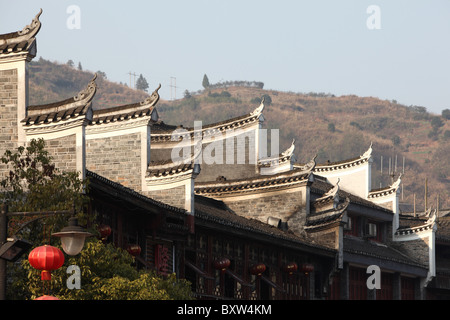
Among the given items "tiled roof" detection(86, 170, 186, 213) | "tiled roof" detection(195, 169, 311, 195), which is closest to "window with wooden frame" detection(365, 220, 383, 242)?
"tiled roof" detection(195, 169, 311, 195)

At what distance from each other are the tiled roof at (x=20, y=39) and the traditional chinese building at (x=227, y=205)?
30 mm


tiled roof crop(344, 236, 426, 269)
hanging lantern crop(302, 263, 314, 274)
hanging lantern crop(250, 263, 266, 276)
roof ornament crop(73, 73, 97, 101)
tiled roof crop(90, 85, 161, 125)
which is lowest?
tiled roof crop(344, 236, 426, 269)

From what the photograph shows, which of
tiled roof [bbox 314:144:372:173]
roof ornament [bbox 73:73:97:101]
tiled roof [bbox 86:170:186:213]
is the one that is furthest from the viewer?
tiled roof [bbox 314:144:372:173]

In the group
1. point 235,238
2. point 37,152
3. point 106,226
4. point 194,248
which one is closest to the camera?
point 37,152

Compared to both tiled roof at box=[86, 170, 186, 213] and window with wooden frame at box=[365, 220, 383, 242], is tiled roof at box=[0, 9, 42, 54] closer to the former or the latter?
tiled roof at box=[86, 170, 186, 213]

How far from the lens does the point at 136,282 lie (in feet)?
63.6

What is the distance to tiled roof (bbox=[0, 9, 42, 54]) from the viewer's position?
23656 millimetres

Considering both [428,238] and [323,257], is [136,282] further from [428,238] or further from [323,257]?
[428,238]

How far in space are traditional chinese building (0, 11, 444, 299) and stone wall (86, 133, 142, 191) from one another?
0.11ft

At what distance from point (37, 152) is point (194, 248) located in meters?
10.2

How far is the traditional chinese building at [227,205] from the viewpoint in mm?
23875

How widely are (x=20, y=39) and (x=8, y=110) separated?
1700 millimetres

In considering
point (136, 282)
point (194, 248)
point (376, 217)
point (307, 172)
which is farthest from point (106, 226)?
point (376, 217)

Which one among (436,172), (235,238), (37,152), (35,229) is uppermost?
(37,152)
